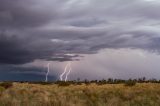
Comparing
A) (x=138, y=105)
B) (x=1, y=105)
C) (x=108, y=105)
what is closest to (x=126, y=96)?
(x=138, y=105)

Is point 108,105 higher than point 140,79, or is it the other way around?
point 140,79

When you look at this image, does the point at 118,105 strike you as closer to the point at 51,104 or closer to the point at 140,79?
the point at 51,104

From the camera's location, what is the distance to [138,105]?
25.7 m

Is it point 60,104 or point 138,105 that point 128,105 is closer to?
point 138,105

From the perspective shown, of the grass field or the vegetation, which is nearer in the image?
the grass field

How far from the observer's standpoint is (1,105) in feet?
74.7

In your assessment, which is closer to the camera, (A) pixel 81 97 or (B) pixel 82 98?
(B) pixel 82 98

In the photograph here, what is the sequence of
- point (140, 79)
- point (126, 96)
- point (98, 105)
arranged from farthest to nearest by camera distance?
point (140, 79)
point (126, 96)
point (98, 105)

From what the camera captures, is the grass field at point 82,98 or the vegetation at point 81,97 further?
the vegetation at point 81,97

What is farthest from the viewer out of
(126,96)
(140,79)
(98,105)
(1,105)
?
(140,79)

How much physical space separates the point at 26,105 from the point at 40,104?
0.94 meters

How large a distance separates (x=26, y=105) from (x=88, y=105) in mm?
Result: 4539

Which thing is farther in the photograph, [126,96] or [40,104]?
[126,96]

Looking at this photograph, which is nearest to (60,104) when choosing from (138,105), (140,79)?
(138,105)
